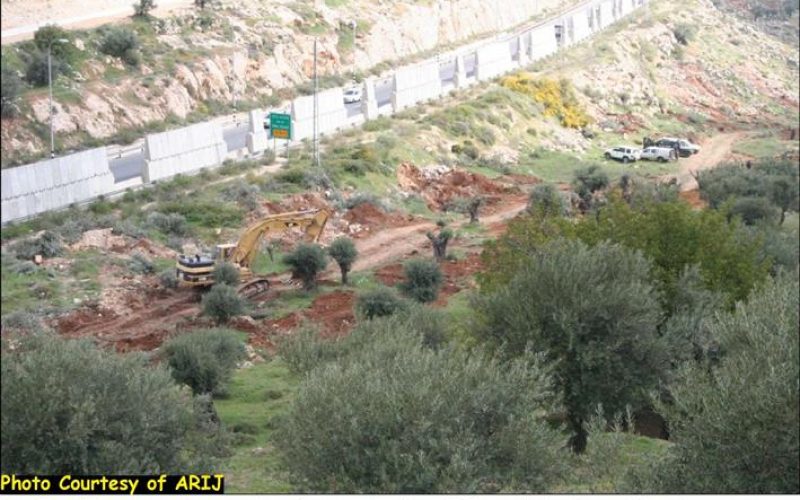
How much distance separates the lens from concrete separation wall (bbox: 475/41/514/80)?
42.7 m

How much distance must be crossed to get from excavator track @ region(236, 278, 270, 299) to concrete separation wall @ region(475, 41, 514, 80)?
Answer: 14.1 metres

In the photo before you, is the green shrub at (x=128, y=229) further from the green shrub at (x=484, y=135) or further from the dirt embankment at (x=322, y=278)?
the green shrub at (x=484, y=135)

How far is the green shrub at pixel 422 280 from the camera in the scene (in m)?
31.6

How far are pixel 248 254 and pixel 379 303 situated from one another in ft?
14.7

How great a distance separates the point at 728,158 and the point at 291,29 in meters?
22.7

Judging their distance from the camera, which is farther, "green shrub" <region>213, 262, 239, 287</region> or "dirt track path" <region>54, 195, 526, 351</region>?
"green shrub" <region>213, 262, 239, 287</region>

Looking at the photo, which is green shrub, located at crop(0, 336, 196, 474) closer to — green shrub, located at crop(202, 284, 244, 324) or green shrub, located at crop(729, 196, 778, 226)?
green shrub, located at crop(202, 284, 244, 324)

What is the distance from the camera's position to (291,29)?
31.4m

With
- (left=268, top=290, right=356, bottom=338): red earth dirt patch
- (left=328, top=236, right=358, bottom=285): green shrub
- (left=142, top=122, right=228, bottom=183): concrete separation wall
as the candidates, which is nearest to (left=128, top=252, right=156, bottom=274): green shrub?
(left=142, top=122, right=228, bottom=183): concrete separation wall

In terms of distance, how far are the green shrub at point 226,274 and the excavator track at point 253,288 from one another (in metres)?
0.25

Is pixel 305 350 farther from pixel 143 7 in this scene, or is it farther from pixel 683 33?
pixel 683 33

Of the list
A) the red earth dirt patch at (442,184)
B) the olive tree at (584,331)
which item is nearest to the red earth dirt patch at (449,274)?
the red earth dirt patch at (442,184)

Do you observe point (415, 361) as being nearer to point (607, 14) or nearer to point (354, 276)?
point (354, 276)

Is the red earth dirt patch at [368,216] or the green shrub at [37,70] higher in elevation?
the green shrub at [37,70]
